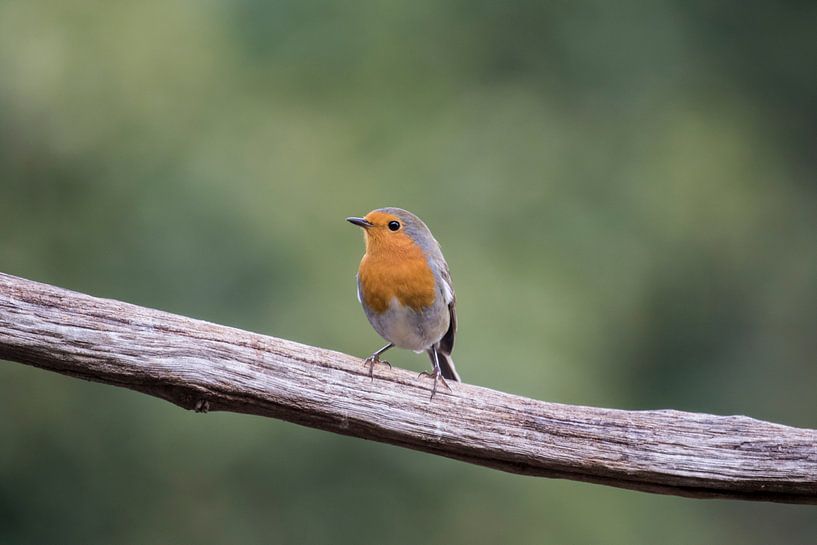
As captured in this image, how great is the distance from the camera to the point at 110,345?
11.5 ft

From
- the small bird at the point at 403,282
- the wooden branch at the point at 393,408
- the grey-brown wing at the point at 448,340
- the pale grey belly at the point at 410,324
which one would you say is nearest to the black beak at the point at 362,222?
the small bird at the point at 403,282

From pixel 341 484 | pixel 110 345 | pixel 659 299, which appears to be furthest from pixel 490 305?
pixel 110 345

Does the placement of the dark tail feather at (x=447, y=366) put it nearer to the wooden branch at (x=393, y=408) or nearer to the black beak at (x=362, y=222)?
the black beak at (x=362, y=222)

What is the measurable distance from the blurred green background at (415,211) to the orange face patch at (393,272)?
5.55 feet

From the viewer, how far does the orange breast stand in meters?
4.52

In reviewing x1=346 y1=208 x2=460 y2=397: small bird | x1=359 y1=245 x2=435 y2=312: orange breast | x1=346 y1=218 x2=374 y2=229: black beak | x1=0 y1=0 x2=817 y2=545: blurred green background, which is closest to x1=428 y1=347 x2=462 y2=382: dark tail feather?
x1=346 y1=208 x2=460 y2=397: small bird

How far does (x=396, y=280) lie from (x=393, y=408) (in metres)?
0.91

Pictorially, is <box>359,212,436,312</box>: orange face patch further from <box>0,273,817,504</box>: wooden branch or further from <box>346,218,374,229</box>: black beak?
<box>0,273,817,504</box>: wooden branch

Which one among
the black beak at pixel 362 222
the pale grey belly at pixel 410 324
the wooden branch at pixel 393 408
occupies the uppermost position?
the black beak at pixel 362 222

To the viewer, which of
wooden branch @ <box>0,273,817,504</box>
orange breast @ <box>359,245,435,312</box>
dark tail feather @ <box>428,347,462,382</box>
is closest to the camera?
wooden branch @ <box>0,273,817,504</box>

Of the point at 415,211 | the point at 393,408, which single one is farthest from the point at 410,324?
the point at 415,211

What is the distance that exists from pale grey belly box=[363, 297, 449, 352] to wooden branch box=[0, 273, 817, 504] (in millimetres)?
695

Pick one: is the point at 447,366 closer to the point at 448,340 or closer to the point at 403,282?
the point at 448,340

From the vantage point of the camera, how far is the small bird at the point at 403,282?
453 cm
